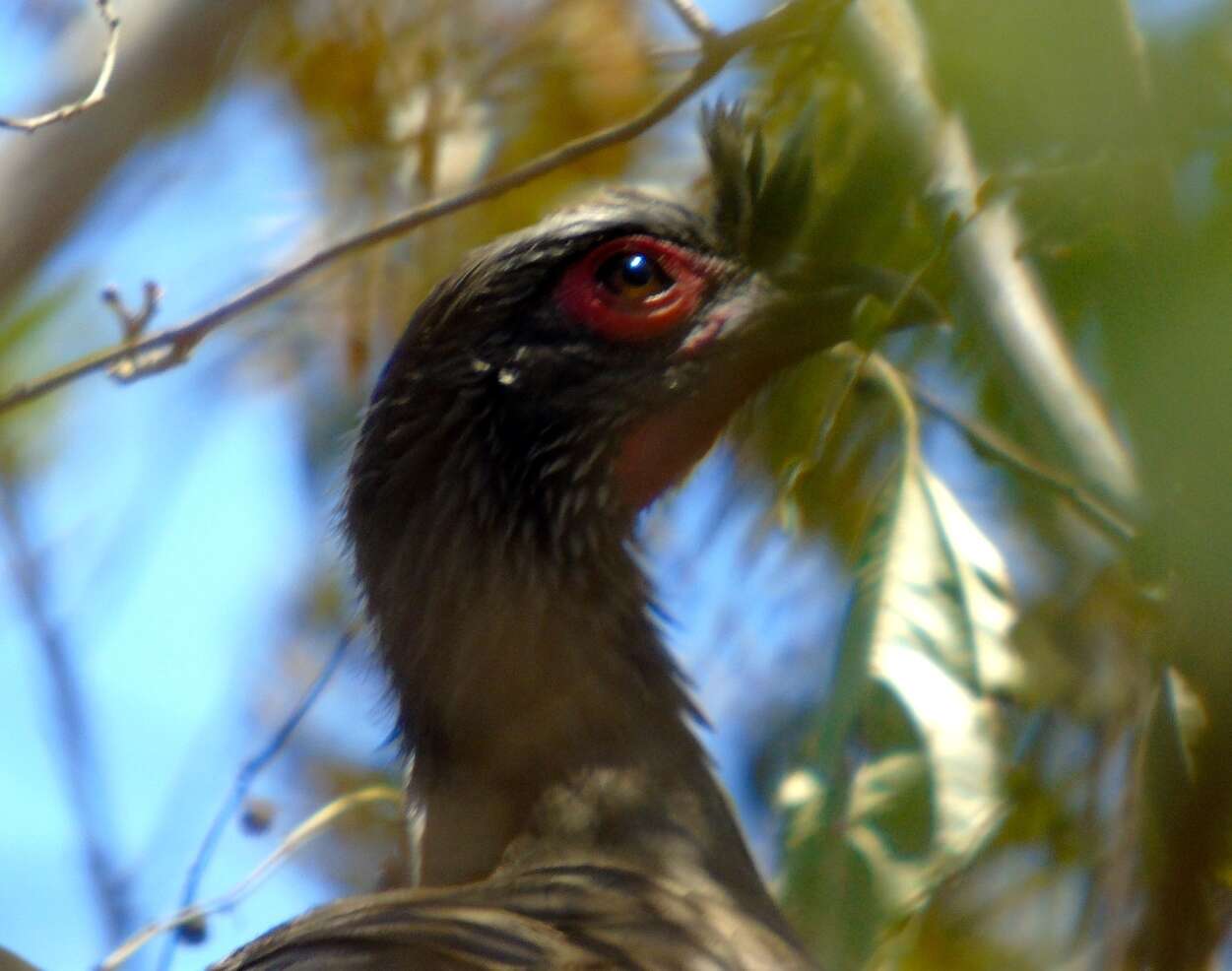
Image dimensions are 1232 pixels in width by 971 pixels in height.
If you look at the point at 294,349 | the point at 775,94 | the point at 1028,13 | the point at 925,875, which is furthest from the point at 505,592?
the point at 294,349

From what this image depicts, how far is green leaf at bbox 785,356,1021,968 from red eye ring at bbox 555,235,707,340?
45 centimetres

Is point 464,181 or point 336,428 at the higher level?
point 464,181

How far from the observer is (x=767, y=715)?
181 inches

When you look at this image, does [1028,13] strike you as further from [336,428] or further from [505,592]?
[336,428]

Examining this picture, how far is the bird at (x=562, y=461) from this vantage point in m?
3.23

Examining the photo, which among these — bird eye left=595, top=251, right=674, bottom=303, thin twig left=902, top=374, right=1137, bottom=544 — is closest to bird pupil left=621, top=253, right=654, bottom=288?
bird eye left=595, top=251, right=674, bottom=303

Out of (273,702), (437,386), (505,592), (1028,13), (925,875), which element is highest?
(1028,13)

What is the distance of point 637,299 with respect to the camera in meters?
3.43

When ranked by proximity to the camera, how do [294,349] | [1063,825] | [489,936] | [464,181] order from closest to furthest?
[489,936]
[1063,825]
[464,181]
[294,349]

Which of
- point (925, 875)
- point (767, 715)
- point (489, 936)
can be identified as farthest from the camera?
point (767, 715)

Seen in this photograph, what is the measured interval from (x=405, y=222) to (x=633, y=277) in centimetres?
47

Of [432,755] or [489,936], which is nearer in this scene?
[489,936]

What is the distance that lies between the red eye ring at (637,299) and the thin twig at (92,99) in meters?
0.91

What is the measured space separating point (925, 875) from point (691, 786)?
1.46 feet
